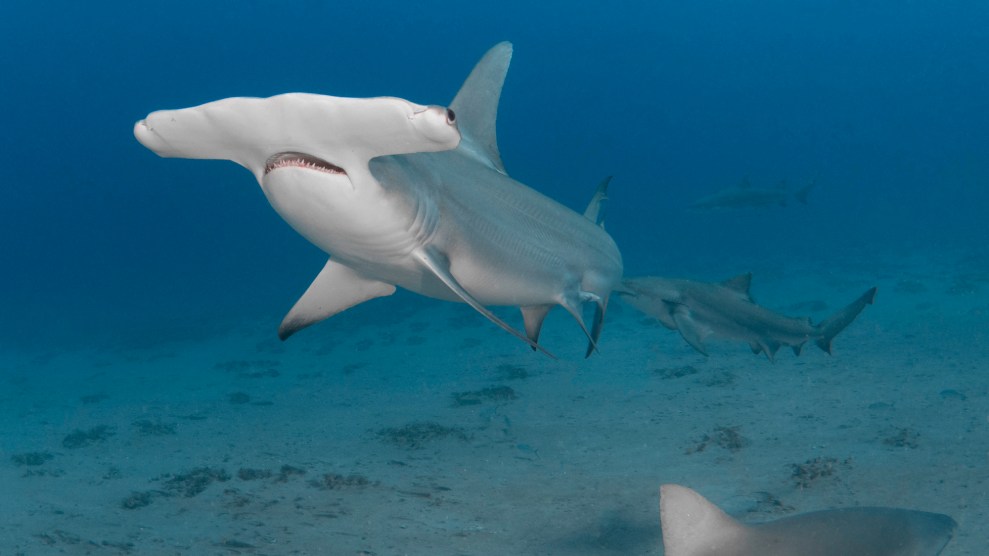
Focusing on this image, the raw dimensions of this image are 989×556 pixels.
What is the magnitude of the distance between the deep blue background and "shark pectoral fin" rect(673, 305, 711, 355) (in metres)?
33.7

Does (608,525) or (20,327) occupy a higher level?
(20,327)

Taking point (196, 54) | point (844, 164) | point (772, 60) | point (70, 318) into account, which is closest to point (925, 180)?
point (844, 164)

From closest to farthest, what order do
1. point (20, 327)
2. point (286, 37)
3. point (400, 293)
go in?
point (400, 293)
point (20, 327)
point (286, 37)

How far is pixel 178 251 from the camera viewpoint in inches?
3701

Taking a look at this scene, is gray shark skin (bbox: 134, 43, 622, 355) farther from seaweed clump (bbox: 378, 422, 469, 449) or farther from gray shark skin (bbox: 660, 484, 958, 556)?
seaweed clump (bbox: 378, 422, 469, 449)

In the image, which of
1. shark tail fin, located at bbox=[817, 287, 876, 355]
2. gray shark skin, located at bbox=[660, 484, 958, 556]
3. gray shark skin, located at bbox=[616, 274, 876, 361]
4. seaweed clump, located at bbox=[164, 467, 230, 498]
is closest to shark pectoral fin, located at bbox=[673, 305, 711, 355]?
gray shark skin, located at bbox=[616, 274, 876, 361]

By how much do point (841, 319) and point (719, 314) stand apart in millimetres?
1228

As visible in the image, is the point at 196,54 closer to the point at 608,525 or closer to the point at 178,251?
the point at 178,251

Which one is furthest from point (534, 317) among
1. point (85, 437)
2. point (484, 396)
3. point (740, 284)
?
point (85, 437)

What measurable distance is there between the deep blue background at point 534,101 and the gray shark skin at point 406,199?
1440 inches

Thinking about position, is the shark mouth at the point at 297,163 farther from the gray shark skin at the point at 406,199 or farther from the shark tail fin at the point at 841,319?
the shark tail fin at the point at 841,319

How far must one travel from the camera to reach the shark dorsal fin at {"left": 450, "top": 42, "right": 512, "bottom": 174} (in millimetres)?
4383

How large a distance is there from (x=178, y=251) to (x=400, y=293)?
8416cm

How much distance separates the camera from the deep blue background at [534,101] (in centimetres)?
6606
